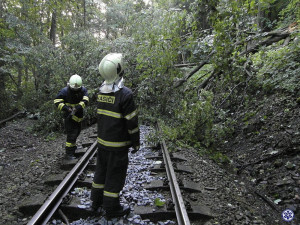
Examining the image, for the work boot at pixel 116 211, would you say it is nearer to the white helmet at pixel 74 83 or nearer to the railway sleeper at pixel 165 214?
the railway sleeper at pixel 165 214

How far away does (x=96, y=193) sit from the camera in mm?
3287

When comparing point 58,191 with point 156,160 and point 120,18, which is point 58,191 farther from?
point 120,18

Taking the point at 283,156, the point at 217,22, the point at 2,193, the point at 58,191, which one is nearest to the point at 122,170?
the point at 58,191

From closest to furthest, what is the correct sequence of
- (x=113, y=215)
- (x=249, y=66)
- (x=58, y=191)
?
(x=113, y=215) → (x=58, y=191) → (x=249, y=66)

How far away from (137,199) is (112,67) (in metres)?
1.94

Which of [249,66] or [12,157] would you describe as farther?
[249,66]

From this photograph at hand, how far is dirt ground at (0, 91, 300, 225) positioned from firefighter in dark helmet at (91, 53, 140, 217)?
1.15m

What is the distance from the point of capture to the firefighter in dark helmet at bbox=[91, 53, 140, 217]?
3041mm

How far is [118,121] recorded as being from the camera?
3.11m

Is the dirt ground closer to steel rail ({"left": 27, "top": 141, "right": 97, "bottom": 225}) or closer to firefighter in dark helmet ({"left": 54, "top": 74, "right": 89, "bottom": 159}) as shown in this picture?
steel rail ({"left": 27, "top": 141, "right": 97, "bottom": 225})

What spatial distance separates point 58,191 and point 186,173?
2.32 m

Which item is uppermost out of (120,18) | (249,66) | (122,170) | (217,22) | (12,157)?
(120,18)

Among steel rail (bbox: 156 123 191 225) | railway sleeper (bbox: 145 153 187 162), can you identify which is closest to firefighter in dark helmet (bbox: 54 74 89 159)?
railway sleeper (bbox: 145 153 187 162)

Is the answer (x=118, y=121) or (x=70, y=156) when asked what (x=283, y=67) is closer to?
(x=118, y=121)
